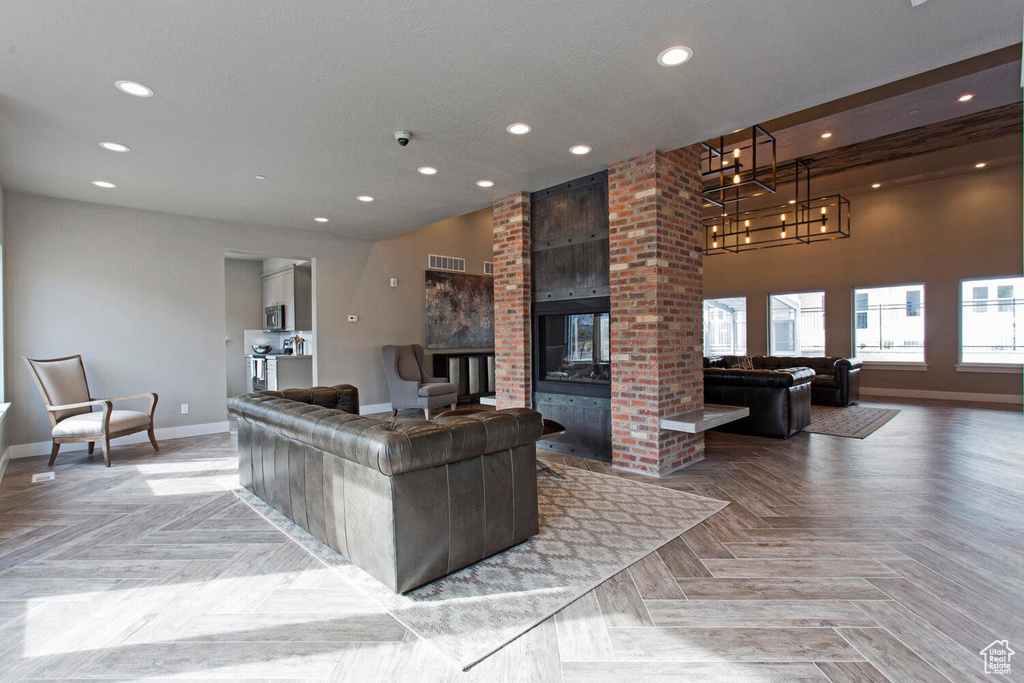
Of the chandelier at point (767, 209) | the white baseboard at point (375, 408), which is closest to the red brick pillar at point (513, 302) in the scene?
the chandelier at point (767, 209)

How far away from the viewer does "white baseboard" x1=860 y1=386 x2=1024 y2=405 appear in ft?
24.5

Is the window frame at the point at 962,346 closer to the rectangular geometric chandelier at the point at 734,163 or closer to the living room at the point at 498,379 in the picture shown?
the living room at the point at 498,379

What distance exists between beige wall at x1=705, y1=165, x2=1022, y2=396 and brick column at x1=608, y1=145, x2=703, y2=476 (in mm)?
6614

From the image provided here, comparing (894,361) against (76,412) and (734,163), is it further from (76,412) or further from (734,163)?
(76,412)

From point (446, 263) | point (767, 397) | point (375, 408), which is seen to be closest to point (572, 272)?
point (767, 397)

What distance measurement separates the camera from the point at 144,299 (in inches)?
216

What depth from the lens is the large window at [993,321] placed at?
756cm

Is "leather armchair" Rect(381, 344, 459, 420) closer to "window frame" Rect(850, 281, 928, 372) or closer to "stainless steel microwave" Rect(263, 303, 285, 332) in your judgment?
"stainless steel microwave" Rect(263, 303, 285, 332)

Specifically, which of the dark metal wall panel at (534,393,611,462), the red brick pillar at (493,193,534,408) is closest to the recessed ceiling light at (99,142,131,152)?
the red brick pillar at (493,193,534,408)

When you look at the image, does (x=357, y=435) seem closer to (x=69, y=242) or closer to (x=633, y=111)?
(x=633, y=111)

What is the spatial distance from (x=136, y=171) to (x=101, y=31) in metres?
2.35

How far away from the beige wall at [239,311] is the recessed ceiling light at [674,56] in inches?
341

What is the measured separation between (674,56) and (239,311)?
888cm

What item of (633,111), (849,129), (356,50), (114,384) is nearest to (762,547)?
(633,111)
